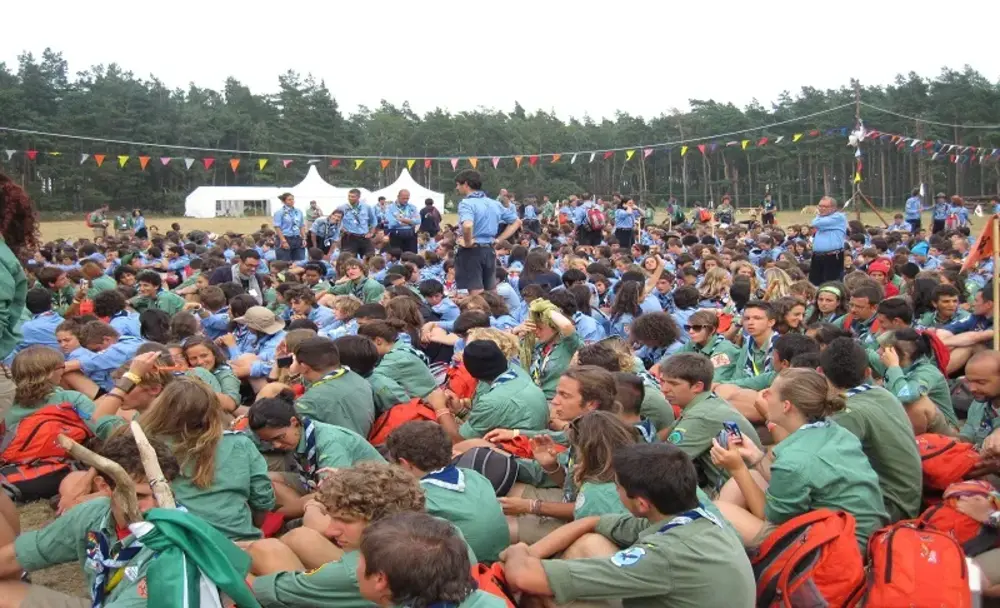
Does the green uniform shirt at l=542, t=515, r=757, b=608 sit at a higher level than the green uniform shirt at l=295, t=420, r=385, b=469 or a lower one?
lower

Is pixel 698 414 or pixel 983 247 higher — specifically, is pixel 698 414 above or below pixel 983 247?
below

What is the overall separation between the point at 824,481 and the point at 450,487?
162cm

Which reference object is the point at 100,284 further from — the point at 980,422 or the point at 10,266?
the point at 980,422

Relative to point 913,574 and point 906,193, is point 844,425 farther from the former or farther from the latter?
point 906,193

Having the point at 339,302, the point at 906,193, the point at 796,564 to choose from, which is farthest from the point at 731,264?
→ the point at 906,193

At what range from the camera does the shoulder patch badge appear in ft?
10.1

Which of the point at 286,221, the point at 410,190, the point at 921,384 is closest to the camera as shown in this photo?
the point at 921,384

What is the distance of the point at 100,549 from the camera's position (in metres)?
3.38

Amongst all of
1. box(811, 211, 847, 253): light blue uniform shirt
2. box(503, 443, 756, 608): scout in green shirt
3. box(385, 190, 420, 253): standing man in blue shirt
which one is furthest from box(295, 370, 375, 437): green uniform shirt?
box(385, 190, 420, 253): standing man in blue shirt

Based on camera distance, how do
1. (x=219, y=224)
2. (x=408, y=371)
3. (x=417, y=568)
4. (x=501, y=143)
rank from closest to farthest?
(x=417, y=568)
(x=408, y=371)
(x=219, y=224)
(x=501, y=143)

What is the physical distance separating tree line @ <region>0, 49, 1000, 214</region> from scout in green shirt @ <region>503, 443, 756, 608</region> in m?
49.0

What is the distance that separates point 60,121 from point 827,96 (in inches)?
1949

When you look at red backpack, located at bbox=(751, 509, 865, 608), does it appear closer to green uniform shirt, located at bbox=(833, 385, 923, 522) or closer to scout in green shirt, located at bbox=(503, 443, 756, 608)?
scout in green shirt, located at bbox=(503, 443, 756, 608)

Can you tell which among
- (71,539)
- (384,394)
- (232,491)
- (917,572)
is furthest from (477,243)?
(917,572)
